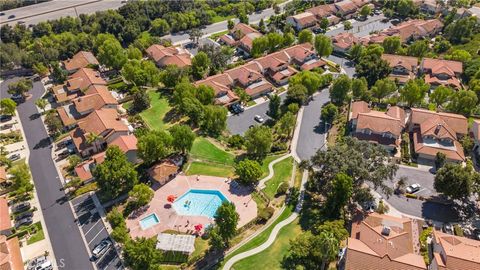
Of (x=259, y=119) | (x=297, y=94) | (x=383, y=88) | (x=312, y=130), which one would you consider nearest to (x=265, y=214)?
(x=312, y=130)

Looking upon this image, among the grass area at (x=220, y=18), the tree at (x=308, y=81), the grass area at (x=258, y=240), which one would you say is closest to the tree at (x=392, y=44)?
the tree at (x=308, y=81)

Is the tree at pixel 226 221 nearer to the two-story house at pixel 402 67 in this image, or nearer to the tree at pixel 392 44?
the two-story house at pixel 402 67

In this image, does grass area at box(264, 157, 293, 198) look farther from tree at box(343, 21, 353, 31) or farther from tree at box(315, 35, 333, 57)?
tree at box(343, 21, 353, 31)

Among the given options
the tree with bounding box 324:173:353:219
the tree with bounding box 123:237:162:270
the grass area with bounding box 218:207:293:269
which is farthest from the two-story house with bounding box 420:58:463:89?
the tree with bounding box 123:237:162:270

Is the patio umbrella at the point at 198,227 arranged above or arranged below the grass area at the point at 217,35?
below

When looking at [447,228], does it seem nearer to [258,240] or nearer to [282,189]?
[282,189]

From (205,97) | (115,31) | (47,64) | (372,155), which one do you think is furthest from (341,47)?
(47,64)
